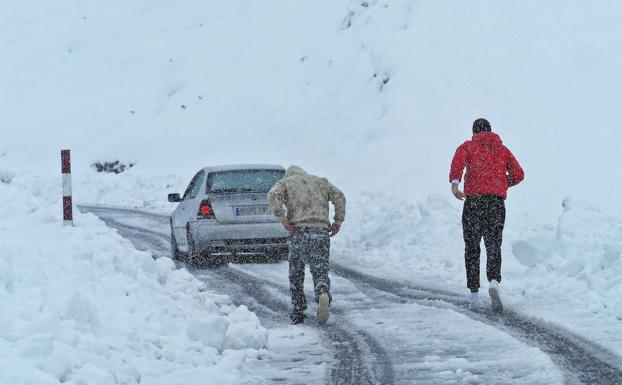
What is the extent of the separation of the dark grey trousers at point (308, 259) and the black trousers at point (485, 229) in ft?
5.20

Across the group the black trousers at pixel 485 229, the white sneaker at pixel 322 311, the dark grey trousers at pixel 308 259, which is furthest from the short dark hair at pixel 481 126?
the white sneaker at pixel 322 311

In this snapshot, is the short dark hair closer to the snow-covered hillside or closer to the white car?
the snow-covered hillside

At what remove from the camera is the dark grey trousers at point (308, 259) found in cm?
888

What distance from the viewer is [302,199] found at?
9.01 metres

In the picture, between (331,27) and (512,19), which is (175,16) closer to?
(331,27)

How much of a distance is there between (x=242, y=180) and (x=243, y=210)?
0.74 meters

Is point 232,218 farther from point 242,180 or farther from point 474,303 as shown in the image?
point 474,303

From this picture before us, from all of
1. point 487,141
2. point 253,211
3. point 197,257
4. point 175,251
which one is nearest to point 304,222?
point 487,141

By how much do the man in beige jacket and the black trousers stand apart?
4.80 ft

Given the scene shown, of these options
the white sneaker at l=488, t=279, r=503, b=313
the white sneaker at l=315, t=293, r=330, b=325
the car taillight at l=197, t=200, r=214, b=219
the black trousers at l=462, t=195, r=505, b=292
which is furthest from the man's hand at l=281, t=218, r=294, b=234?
the car taillight at l=197, t=200, r=214, b=219

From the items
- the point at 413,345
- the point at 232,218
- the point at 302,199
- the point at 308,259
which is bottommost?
the point at 413,345

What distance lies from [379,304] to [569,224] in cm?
328

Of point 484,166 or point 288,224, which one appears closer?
point 288,224

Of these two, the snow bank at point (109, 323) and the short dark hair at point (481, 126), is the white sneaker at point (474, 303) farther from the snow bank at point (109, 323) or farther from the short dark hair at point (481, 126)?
the snow bank at point (109, 323)
